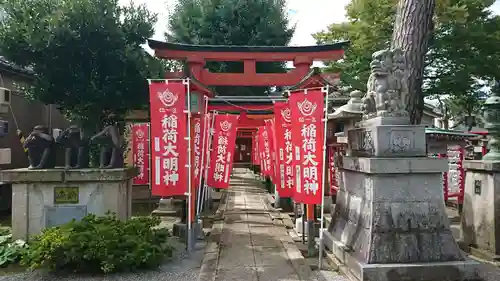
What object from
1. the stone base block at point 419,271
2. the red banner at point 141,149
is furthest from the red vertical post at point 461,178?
the red banner at point 141,149

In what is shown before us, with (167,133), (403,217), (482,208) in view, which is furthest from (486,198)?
(167,133)

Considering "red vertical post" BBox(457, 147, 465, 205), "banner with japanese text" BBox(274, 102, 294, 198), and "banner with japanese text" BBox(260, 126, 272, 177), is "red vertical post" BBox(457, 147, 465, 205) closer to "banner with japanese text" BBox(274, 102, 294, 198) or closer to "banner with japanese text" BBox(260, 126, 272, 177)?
"banner with japanese text" BBox(260, 126, 272, 177)

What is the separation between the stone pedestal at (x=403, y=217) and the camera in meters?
6.16

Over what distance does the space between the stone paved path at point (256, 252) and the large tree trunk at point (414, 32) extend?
4.63 m

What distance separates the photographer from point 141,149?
15.8m

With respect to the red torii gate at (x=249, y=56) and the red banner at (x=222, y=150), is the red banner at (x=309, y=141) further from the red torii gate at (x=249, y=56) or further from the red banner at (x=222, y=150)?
the red torii gate at (x=249, y=56)

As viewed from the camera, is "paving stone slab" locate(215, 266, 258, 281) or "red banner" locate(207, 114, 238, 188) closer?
"paving stone slab" locate(215, 266, 258, 281)

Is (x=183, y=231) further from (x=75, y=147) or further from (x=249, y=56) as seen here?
(x=249, y=56)

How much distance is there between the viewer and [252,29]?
22109 millimetres

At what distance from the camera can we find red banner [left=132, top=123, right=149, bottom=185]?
15727 millimetres

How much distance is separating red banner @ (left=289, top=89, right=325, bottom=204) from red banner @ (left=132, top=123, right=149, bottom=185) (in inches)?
358

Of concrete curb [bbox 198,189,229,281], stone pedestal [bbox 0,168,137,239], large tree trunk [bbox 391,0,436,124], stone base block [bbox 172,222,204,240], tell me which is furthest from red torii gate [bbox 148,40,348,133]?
stone pedestal [bbox 0,168,137,239]

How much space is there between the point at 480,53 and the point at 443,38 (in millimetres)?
1429

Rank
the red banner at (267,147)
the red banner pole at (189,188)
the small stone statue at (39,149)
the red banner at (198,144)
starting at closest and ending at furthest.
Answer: the red banner pole at (189,188) < the small stone statue at (39,149) < the red banner at (198,144) < the red banner at (267,147)
